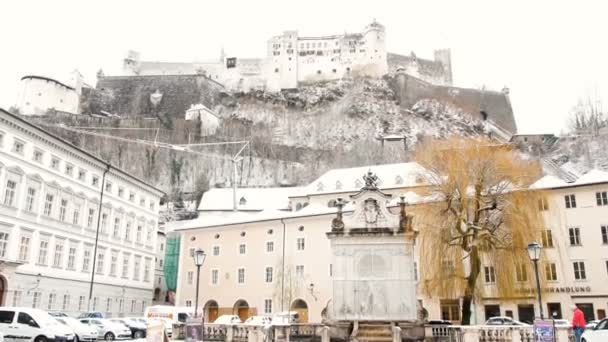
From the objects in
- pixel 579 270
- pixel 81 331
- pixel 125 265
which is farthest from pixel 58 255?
pixel 579 270

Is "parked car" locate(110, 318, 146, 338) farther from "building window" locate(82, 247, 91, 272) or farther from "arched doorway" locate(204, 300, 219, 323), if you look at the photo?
"arched doorway" locate(204, 300, 219, 323)

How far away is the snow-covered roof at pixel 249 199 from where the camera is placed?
6412cm

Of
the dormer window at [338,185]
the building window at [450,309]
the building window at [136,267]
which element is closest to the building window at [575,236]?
the building window at [450,309]

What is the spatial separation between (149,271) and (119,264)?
6.07 meters

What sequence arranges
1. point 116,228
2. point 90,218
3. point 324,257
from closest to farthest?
point 90,218, point 324,257, point 116,228

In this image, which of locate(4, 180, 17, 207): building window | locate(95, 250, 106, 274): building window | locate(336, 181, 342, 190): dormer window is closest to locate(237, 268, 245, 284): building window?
locate(95, 250, 106, 274): building window

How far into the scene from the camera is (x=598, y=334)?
12.5 m

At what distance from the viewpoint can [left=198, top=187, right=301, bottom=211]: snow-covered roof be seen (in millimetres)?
64125

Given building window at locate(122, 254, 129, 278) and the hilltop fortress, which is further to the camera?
the hilltop fortress

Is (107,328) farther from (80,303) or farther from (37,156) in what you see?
(37,156)

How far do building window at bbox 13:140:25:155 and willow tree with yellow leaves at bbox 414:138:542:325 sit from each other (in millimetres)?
25462

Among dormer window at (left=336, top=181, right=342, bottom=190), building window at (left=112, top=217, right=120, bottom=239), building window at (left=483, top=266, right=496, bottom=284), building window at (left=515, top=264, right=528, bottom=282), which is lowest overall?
building window at (left=515, top=264, right=528, bottom=282)

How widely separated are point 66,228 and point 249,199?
3053cm

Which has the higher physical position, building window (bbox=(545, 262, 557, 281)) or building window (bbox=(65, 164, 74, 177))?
building window (bbox=(65, 164, 74, 177))
